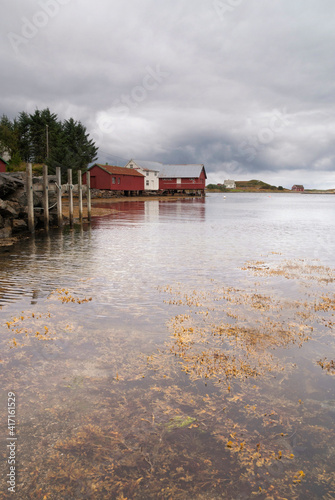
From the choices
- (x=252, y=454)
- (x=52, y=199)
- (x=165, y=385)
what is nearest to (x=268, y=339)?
(x=165, y=385)

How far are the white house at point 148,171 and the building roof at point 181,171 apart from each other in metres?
2.44

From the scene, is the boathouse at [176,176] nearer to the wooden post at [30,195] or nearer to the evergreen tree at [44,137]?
the evergreen tree at [44,137]

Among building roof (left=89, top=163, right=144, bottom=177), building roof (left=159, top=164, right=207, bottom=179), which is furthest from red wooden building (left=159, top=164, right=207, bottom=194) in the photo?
building roof (left=89, top=163, right=144, bottom=177)

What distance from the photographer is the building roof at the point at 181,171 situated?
9312 cm

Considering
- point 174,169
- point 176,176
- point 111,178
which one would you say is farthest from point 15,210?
point 174,169

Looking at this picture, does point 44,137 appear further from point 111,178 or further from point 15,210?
point 15,210

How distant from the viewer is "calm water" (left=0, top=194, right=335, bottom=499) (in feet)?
12.2

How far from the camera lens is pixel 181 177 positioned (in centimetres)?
9344

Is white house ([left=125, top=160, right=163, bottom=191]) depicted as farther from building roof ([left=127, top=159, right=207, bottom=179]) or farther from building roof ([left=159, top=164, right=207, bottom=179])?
building roof ([left=159, top=164, right=207, bottom=179])

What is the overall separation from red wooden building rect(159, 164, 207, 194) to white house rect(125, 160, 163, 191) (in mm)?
2278

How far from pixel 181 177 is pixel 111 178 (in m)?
28.2

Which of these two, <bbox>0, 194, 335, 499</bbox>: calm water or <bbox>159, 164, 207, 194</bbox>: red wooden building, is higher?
<bbox>159, 164, 207, 194</bbox>: red wooden building
